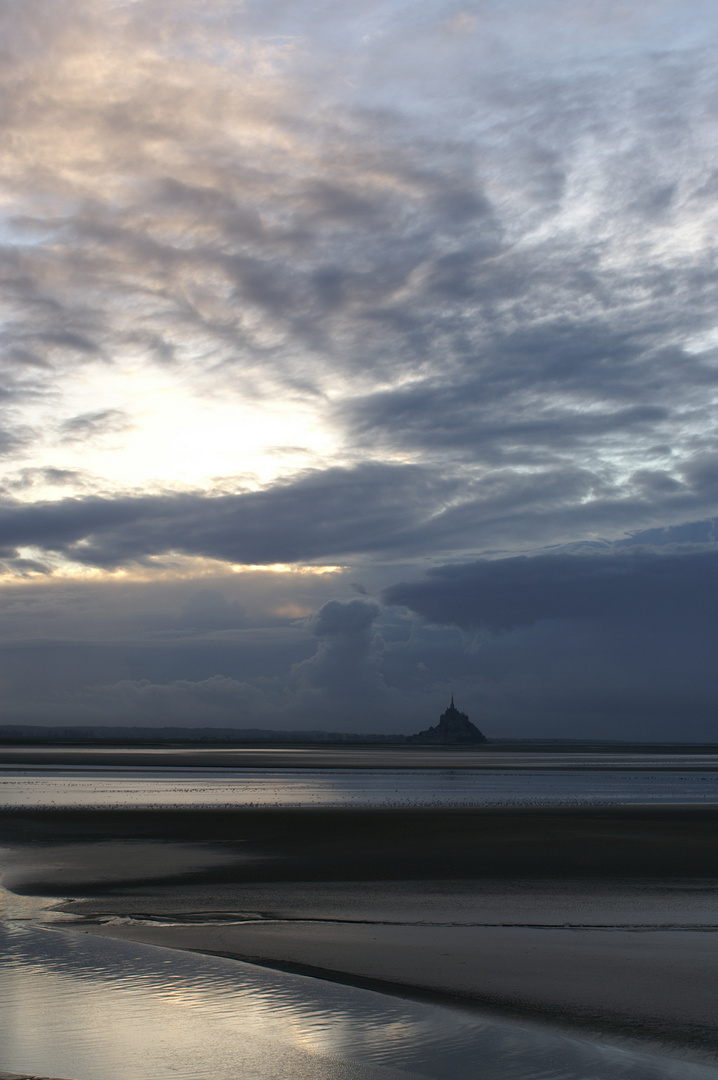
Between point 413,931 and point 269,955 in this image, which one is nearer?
point 269,955

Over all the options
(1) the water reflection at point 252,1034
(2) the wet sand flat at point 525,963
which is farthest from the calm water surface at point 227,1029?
(2) the wet sand flat at point 525,963

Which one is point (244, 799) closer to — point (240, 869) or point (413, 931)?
point (240, 869)

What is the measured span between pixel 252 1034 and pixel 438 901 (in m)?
9.71

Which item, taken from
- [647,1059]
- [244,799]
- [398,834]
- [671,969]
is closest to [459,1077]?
[647,1059]

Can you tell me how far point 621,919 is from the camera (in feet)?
57.6

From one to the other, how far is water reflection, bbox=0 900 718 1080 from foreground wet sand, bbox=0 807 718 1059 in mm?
956

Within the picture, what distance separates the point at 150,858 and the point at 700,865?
15.8 metres

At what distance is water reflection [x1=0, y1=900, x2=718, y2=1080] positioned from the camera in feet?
31.0

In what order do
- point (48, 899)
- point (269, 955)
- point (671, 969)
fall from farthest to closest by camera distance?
point (48, 899)
point (269, 955)
point (671, 969)

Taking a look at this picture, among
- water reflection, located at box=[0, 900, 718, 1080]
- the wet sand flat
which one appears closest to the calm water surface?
water reflection, located at box=[0, 900, 718, 1080]

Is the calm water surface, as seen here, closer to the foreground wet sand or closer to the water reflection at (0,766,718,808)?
the foreground wet sand

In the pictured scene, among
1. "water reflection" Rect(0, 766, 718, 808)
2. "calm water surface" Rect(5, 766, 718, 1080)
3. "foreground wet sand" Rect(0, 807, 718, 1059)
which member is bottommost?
"water reflection" Rect(0, 766, 718, 808)

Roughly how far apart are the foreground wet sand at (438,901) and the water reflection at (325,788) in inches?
449

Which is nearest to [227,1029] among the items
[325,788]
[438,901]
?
[438,901]
